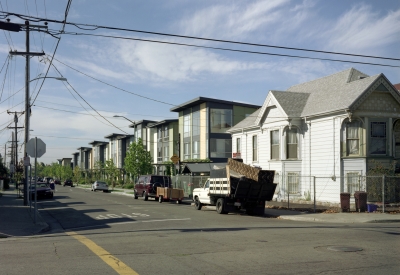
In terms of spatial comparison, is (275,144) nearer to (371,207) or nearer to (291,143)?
(291,143)

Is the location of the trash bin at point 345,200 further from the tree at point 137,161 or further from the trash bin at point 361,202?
the tree at point 137,161

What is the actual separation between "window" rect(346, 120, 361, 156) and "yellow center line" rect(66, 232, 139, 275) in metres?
17.9

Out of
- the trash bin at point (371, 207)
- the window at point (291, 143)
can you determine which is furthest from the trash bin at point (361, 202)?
the window at point (291, 143)

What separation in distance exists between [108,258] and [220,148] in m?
44.0

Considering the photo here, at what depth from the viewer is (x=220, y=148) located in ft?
177

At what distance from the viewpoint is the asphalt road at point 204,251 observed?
9055mm


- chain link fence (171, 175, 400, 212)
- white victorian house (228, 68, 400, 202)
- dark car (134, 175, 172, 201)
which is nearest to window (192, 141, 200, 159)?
dark car (134, 175, 172, 201)

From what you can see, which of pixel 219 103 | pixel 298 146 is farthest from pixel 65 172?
pixel 298 146

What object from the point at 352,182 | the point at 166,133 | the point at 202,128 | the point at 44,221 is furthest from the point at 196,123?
the point at 44,221

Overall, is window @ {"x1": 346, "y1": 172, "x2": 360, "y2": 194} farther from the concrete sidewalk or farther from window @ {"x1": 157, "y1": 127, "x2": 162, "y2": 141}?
window @ {"x1": 157, "y1": 127, "x2": 162, "y2": 141}

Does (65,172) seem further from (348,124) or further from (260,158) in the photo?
(348,124)

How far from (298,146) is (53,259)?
22851mm

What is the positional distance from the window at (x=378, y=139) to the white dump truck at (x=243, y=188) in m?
7.22

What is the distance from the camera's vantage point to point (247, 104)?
54.4 m
